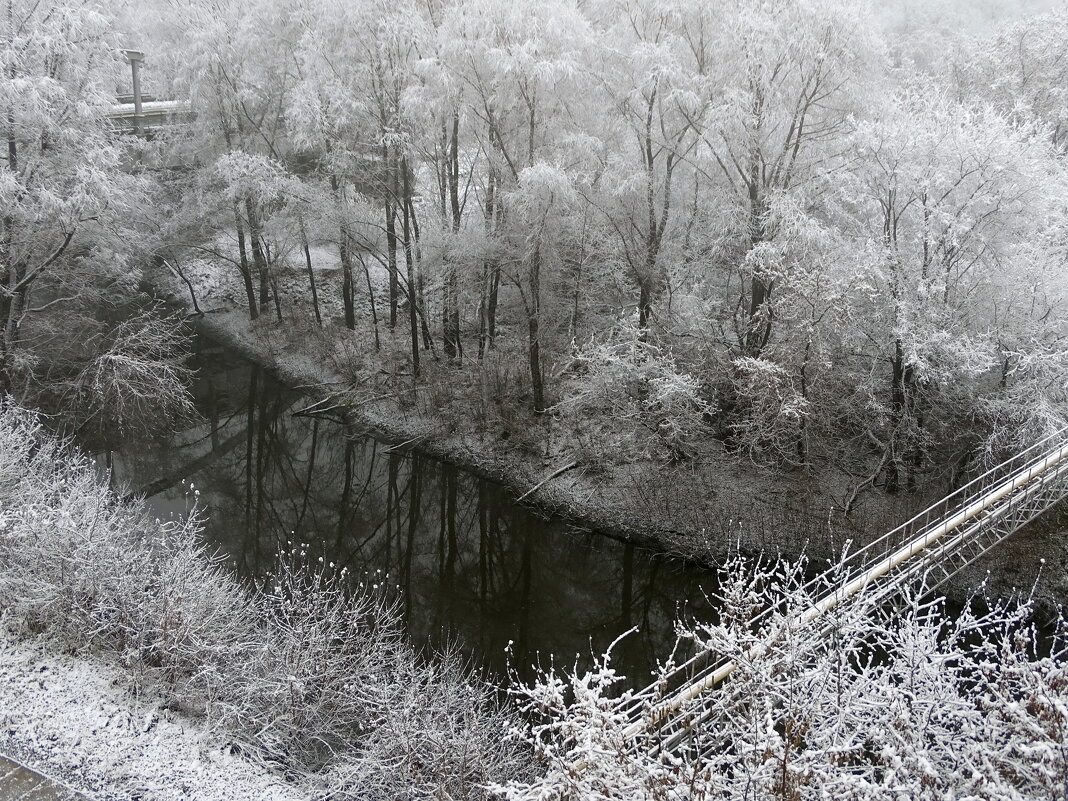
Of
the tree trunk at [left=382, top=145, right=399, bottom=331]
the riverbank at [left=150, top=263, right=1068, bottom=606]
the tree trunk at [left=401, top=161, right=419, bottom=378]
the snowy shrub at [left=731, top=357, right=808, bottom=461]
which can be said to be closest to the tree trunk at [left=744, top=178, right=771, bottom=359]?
the snowy shrub at [left=731, top=357, right=808, bottom=461]

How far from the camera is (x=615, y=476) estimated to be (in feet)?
56.7

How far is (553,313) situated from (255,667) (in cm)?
1259

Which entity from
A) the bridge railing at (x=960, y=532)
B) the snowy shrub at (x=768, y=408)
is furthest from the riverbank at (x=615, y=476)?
the bridge railing at (x=960, y=532)

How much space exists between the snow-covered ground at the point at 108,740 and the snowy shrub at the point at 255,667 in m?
0.29

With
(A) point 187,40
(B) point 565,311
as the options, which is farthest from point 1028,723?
(A) point 187,40

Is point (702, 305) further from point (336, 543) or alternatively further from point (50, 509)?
point (50, 509)

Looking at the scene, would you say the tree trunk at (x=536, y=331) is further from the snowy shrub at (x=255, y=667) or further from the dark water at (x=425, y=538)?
the snowy shrub at (x=255, y=667)

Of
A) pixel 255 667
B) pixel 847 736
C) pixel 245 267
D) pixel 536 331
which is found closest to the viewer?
pixel 847 736

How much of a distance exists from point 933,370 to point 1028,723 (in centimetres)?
1089

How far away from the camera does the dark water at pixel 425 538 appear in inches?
527

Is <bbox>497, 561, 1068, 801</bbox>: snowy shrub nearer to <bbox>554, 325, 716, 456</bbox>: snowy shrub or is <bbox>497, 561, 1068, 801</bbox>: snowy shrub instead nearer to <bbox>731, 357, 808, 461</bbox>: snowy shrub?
<bbox>731, 357, 808, 461</bbox>: snowy shrub

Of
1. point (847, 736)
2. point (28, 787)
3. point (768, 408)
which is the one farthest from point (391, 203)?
point (847, 736)

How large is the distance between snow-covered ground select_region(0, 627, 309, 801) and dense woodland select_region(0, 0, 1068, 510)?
9.53m

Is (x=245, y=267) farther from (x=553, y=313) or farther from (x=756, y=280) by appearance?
(x=756, y=280)
